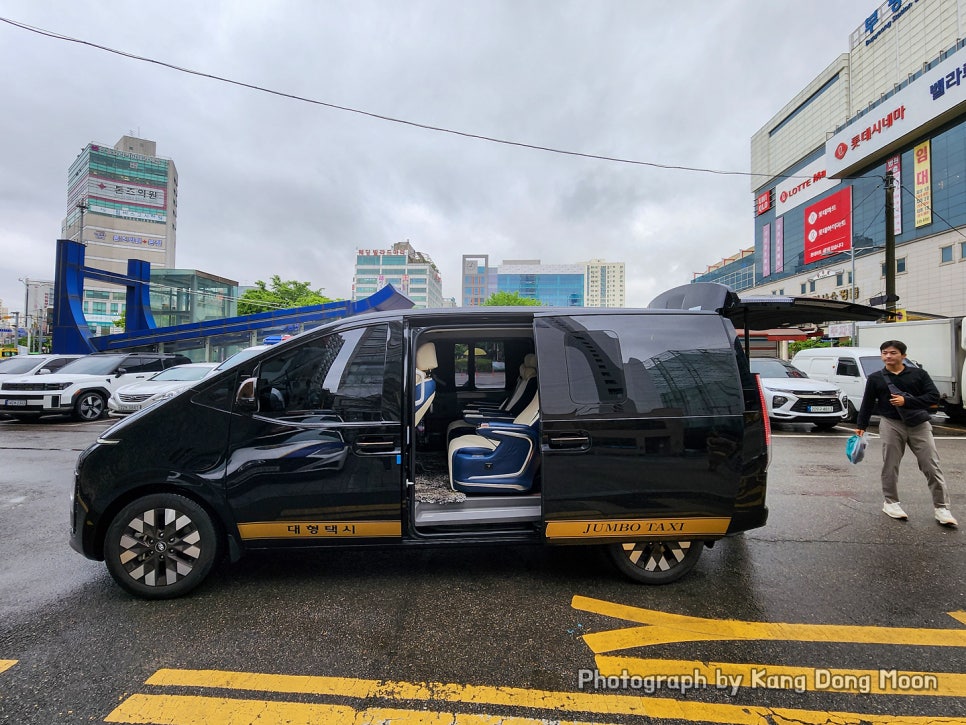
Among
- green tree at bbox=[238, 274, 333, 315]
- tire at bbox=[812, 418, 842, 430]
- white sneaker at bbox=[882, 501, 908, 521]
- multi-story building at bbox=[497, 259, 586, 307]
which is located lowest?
white sneaker at bbox=[882, 501, 908, 521]

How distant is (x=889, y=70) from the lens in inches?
1746

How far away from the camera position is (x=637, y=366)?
294 centimetres

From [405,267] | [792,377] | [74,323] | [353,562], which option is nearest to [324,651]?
[353,562]

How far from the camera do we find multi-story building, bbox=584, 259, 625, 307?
142125 mm

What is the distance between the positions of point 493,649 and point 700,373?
197 centimetres

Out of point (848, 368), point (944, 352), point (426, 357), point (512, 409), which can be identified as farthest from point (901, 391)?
point (848, 368)

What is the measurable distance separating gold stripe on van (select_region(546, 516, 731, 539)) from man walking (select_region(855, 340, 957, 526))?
2.75 meters

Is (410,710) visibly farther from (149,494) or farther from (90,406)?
(90,406)

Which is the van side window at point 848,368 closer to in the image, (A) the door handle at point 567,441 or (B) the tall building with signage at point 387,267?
(A) the door handle at point 567,441

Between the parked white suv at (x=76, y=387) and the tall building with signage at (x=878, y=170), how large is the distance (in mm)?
32165

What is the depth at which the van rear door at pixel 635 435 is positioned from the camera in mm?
2854

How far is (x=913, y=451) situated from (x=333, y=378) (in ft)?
16.8

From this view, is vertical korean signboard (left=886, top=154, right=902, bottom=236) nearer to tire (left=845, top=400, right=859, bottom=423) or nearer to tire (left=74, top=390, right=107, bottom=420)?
tire (left=845, top=400, right=859, bottom=423)

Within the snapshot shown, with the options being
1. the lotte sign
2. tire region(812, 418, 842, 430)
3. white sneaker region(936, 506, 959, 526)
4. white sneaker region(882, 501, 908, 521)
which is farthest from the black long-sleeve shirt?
the lotte sign
